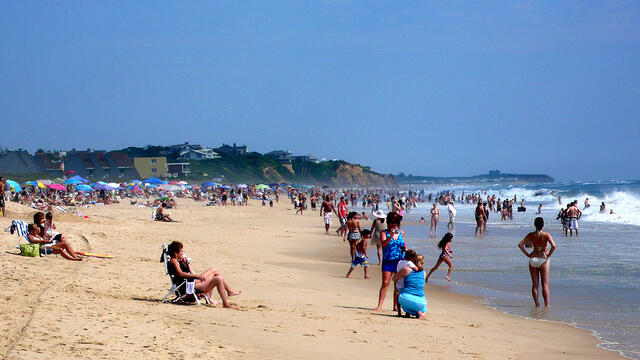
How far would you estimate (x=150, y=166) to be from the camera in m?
122

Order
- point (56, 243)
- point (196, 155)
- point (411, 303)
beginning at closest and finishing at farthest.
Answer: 1. point (411, 303)
2. point (56, 243)
3. point (196, 155)

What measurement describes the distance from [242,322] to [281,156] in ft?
581

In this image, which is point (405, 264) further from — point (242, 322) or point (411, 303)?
point (242, 322)

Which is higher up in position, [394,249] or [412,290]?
[394,249]

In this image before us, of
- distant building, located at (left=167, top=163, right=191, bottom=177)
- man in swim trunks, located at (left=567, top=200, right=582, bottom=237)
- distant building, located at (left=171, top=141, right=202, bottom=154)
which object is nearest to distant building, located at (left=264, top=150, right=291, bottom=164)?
distant building, located at (left=171, top=141, right=202, bottom=154)

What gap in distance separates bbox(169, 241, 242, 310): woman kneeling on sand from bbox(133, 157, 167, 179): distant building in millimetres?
113944

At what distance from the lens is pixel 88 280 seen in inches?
412

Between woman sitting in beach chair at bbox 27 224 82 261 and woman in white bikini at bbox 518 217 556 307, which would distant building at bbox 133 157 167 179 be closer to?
woman sitting in beach chair at bbox 27 224 82 261

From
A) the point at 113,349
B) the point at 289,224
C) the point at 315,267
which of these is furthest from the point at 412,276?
the point at 289,224

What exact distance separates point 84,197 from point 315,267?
122 ft

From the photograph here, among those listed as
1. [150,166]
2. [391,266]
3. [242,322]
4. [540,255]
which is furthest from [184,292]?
[150,166]

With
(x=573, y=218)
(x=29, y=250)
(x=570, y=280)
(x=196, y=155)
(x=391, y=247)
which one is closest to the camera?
(x=391, y=247)

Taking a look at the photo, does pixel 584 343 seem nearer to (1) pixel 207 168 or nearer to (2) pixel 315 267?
(2) pixel 315 267

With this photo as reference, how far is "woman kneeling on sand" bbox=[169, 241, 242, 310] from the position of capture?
9.19 m
